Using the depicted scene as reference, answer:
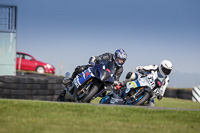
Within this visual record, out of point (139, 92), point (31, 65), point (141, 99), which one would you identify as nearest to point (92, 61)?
point (139, 92)

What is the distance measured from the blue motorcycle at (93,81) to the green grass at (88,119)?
1558 millimetres

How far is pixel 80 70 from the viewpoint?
33.5ft

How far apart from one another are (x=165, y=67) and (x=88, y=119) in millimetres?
4428

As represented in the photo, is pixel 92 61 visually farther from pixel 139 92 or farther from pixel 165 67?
pixel 165 67

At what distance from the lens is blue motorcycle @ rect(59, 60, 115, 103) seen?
9453mm

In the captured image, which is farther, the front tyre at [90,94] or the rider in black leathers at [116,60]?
the rider in black leathers at [116,60]

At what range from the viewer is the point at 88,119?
644cm

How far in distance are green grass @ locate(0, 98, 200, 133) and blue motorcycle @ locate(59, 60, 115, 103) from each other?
1.56m

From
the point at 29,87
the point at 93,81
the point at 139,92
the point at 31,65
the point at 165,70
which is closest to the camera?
the point at 93,81

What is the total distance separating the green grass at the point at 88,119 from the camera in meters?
5.56

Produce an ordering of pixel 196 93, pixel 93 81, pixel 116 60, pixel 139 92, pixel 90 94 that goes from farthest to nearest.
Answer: pixel 196 93
pixel 116 60
pixel 139 92
pixel 93 81
pixel 90 94

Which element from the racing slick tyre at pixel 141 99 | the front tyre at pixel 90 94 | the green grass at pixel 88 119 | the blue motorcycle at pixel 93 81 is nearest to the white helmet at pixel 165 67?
the racing slick tyre at pixel 141 99

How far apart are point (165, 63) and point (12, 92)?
4928 mm

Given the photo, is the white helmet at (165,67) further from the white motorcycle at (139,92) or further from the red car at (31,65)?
the red car at (31,65)
